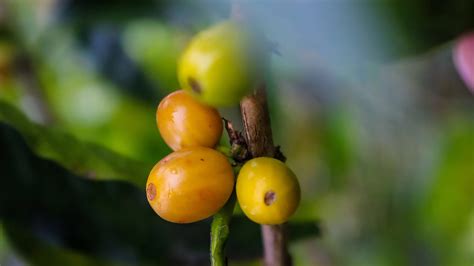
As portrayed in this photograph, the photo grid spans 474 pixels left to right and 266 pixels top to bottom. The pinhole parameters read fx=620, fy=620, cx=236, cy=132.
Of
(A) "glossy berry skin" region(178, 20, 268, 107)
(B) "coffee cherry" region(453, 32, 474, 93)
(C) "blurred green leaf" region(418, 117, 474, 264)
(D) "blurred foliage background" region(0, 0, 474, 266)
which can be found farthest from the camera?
(C) "blurred green leaf" region(418, 117, 474, 264)

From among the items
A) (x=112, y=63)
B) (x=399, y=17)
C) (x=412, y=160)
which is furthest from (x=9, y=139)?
(x=412, y=160)

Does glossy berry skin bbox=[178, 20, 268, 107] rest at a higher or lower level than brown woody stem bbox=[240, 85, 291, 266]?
higher

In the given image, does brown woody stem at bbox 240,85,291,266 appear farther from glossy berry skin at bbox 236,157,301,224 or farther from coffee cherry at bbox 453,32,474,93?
coffee cherry at bbox 453,32,474,93

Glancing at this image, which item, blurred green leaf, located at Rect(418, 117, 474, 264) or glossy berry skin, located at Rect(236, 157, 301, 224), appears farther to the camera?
blurred green leaf, located at Rect(418, 117, 474, 264)

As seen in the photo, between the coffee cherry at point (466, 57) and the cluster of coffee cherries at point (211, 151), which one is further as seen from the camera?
the coffee cherry at point (466, 57)

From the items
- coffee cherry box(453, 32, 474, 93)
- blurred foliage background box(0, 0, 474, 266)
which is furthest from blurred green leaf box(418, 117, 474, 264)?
coffee cherry box(453, 32, 474, 93)

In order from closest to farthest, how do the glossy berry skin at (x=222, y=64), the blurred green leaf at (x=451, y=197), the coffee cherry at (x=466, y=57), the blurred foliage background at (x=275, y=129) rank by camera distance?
the glossy berry skin at (x=222, y=64), the blurred foliage background at (x=275, y=129), the coffee cherry at (x=466, y=57), the blurred green leaf at (x=451, y=197)

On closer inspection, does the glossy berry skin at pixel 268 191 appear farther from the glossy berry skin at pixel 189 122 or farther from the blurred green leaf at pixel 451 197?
the blurred green leaf at pixel 451 197

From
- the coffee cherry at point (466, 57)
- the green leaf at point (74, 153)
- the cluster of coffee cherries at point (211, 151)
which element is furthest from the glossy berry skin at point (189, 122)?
the coffee cherry at point (466, 57)
